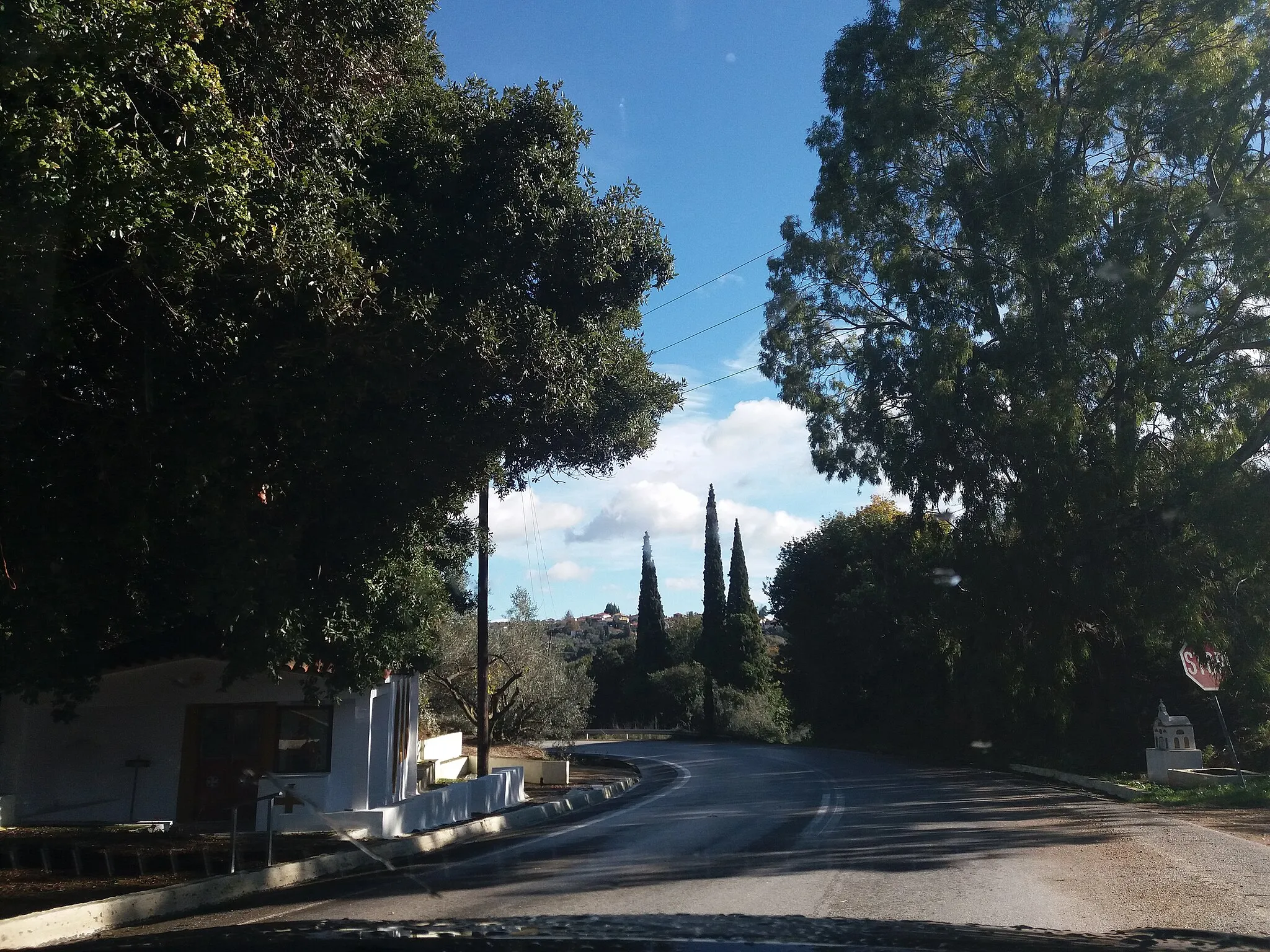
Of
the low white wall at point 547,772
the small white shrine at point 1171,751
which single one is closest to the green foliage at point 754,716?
the low white wall at point 547,772

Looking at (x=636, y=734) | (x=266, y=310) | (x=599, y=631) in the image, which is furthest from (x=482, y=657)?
(x=599, y=631)

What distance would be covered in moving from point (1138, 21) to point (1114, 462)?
955 centimetres

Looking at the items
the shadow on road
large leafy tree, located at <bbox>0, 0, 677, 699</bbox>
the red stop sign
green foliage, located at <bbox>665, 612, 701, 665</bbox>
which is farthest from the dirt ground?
green foliage, located at <bbox>665, 612, 701, 665</bbox>

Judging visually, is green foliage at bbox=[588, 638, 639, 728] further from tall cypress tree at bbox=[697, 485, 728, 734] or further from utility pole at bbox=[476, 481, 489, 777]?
utility pole at bbox=[476, 481, 489, 777]

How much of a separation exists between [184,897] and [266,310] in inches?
224

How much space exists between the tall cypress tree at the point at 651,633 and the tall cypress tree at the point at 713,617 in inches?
277

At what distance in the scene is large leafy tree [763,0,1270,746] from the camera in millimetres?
18656

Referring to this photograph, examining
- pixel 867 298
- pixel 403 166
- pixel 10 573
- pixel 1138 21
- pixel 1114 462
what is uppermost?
pixel 1138 21

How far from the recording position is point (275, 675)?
1288cm

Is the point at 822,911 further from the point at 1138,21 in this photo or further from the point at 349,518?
the point at 1138,21

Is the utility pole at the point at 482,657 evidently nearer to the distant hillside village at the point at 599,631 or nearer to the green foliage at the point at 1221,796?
the green foliage at the point at 1221,796

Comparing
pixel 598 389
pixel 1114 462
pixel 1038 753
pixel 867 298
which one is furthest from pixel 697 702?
pixel 598 389

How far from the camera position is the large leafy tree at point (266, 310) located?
23.6 feet

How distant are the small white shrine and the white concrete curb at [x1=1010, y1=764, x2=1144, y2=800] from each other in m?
1.01
